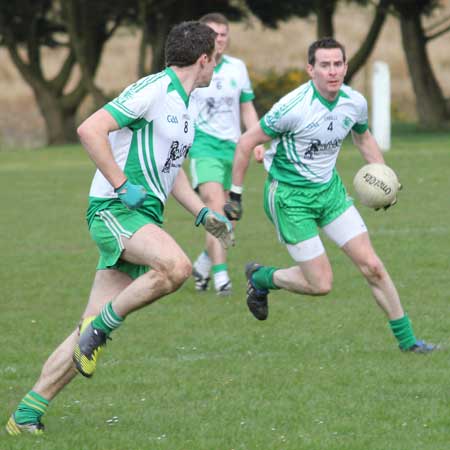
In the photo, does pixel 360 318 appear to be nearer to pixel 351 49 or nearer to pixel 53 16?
pixel 53 16

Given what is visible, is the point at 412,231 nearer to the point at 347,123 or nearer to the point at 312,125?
the point at 347,123

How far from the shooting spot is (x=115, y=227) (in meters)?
6.64

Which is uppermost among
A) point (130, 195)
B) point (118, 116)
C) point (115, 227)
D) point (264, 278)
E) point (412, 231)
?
point (118, 116)

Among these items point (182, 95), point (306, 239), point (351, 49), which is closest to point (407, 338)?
point (306, 239)

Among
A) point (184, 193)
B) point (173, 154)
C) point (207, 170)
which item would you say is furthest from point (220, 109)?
point (173, 154)

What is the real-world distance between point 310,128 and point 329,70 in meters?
0.42

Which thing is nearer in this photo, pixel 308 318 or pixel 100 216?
pixel 100 216

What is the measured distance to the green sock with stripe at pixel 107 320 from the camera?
6.45 metres

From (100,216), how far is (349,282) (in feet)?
17.5

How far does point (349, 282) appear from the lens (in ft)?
38.5

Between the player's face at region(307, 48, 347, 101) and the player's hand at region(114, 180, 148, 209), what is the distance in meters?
2.47

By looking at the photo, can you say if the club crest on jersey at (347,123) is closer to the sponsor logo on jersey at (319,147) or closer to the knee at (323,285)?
the sponsor logo on jersey at (319,147)

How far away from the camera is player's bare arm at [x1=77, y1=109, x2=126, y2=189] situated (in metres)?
6.39

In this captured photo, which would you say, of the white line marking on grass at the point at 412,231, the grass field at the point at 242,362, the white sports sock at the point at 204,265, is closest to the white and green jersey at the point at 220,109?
the white sports sock at the point at 204,265
